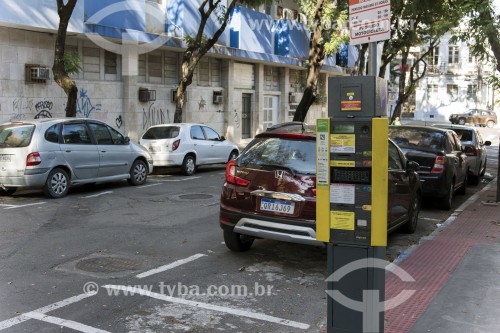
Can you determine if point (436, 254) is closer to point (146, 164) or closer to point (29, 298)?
point (29, 298)

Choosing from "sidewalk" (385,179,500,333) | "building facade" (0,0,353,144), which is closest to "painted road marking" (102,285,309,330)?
"sidewalk" (385,179,500,333)

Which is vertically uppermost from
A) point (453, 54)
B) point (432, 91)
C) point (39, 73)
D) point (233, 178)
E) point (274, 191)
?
point (453, 54)

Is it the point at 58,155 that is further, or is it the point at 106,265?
the point at 58,155

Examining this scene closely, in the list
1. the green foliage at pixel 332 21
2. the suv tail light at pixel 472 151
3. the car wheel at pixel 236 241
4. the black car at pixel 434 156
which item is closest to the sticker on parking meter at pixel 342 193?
the car wheel at pixel 236 241

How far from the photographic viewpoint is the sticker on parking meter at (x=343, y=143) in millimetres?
3900

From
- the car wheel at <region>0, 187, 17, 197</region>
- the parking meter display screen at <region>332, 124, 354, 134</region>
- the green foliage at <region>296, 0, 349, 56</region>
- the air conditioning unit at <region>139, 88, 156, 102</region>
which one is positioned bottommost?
the car wheel at <region>0, 187, 17, 197</region>

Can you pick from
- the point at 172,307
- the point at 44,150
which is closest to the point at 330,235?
the point at 172,307

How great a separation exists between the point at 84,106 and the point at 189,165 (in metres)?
4.83

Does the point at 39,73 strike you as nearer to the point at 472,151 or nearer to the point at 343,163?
the point at 472,151

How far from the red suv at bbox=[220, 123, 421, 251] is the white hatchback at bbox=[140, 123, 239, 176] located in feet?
27.1

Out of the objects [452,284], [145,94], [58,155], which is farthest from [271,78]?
[452,284]

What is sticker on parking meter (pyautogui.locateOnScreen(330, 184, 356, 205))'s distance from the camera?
3930 mm

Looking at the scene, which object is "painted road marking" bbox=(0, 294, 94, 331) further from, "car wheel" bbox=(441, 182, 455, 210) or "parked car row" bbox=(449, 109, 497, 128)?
"parked car row" bbox=(449, 109, 497, 128)

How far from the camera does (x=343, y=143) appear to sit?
3.93 meters
